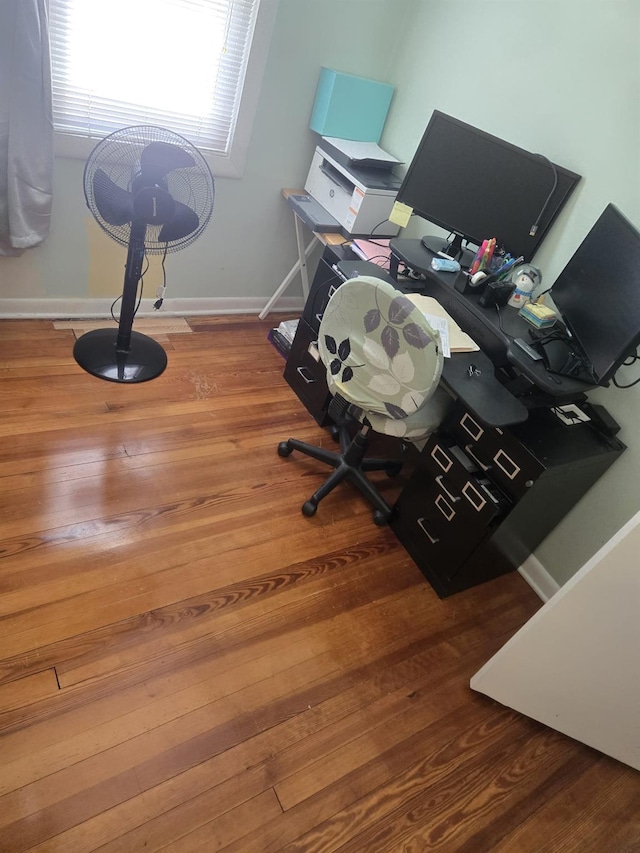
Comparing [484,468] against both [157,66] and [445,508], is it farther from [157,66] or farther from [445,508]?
[157,66]

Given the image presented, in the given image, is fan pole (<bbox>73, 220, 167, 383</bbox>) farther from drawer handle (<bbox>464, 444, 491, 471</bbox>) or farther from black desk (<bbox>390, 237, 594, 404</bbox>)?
drawer handle (<bbox>464, 444, 491, 471</bbox>)

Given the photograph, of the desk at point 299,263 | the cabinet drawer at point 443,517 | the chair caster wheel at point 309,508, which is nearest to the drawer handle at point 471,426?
the cabinet drawer at point 443,517

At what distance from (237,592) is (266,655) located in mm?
225

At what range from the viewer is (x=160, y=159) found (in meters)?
1.83

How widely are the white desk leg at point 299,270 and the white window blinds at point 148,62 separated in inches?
24.5

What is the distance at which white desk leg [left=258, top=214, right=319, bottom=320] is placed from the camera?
277cm

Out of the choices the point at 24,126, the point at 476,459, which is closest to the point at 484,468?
the point at 476,459

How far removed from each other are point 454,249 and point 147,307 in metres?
1.56

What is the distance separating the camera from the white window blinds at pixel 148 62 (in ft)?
6.46

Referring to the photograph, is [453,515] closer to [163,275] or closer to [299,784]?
[299,784]

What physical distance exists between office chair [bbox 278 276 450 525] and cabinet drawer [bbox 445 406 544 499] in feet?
0.30

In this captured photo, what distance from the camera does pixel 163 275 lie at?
2682mm

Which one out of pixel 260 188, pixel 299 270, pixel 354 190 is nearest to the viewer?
pixel 354 190

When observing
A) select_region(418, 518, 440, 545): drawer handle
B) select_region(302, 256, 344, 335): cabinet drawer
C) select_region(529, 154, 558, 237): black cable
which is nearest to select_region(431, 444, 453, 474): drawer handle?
select_region(418, 518, 440, 545): drawer handle
